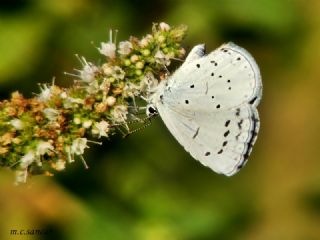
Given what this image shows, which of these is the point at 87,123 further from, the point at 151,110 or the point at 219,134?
the point at 219,134

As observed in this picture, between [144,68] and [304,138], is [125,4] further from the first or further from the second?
[304,138]

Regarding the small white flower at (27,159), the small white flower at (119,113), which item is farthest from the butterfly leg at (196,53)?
the small white flower at (27,159)

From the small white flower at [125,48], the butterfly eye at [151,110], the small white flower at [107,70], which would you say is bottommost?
the butterfly eye at [151,110]

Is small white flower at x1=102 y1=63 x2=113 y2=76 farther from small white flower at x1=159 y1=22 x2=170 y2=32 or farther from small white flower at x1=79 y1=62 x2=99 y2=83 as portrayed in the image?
small white flower at x1=159 y1=22 x2=170 y2=32

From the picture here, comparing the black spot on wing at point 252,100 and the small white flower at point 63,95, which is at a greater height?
the small white flower at point 63,95

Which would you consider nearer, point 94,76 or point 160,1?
point 94,76

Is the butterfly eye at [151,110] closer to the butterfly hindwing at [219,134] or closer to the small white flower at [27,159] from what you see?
the butterfly hindwing at [219,134]

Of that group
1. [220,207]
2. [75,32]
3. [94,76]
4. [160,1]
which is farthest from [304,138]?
[94,76]
